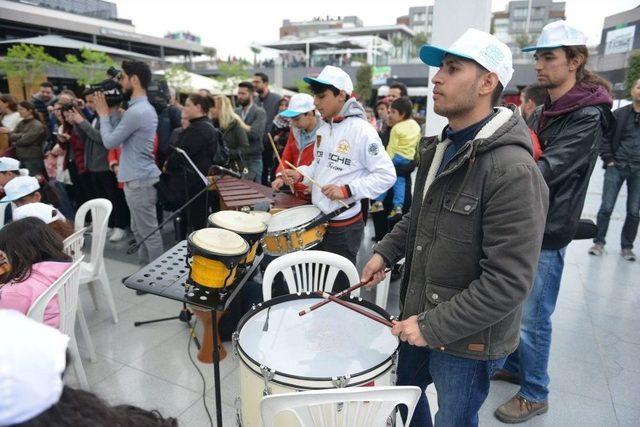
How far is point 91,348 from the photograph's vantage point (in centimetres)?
294

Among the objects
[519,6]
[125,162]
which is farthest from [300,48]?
[125,162]

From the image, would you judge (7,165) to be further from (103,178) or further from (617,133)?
(617,133)

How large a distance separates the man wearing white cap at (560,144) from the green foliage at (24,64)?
15.9 metres

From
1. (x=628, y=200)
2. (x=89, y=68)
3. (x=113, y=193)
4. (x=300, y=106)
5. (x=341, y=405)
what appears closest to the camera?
(x=341, y=405)

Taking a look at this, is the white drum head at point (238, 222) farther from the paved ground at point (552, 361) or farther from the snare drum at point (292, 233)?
the paved ground at point (552, 361)

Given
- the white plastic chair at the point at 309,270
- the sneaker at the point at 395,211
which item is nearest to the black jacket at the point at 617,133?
the sneaker at the point at 395,211

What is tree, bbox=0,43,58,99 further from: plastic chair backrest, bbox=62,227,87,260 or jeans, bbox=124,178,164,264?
plastic chair backrest, bbox=62,227,87,260

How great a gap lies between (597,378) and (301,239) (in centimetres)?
221

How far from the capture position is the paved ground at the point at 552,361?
2.50 m

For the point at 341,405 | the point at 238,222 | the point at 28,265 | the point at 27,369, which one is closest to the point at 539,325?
the point at 341,405

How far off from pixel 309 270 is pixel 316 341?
32.6 inches

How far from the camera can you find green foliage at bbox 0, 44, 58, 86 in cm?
1423

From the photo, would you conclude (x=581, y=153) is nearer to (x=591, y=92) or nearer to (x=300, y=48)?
(x=591, y=92)

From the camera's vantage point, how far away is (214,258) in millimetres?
1690
